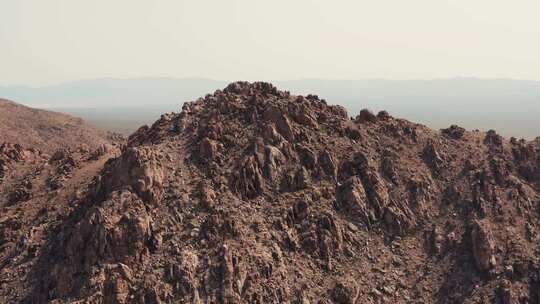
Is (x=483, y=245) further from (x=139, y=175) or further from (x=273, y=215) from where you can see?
(x=139, y=175)

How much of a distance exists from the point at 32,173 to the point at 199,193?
2108 cm

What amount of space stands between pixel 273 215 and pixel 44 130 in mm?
96756

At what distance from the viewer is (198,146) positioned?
41344mm

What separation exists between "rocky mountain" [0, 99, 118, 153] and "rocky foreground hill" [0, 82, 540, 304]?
54.9m

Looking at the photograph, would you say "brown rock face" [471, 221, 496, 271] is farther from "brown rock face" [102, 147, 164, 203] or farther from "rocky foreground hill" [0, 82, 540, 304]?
"brown rock face" [102, 147, 164, 203]

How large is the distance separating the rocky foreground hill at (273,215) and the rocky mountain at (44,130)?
54.9 m

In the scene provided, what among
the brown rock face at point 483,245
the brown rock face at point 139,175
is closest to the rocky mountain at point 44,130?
the brown rock face at point 139,175

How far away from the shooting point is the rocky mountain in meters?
99.5

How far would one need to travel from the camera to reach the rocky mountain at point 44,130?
99500 millimetres

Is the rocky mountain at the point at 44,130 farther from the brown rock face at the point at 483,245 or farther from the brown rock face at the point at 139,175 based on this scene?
the brown rock face at the point at 483,245

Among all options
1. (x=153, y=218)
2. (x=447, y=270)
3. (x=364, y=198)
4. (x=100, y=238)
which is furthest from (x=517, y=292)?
(x=100, y=238)

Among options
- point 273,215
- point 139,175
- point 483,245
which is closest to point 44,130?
point 139,175

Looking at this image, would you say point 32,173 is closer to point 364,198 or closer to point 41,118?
point 364,198

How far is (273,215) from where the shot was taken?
37.9 meters
